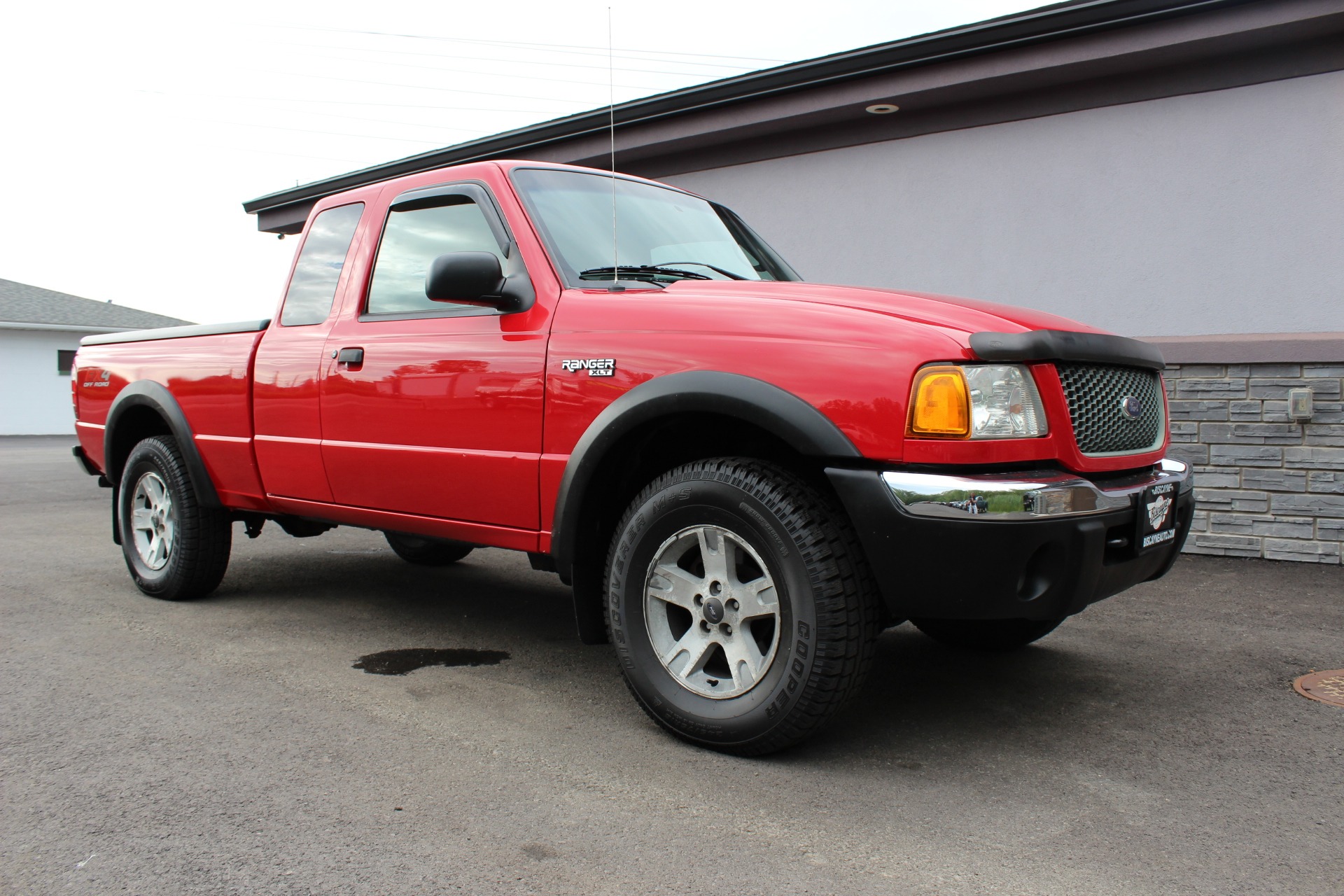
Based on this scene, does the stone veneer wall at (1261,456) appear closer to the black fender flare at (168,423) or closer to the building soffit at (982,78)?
the building soffit at (982,78)

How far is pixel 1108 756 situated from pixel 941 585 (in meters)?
0.96

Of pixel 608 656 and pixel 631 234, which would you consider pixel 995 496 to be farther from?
pixel 608 656

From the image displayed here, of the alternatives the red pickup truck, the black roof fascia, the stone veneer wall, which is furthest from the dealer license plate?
the black roof fascia

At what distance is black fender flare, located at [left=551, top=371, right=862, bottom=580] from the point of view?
114 inches

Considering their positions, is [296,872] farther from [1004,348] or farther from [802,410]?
[1004,348]

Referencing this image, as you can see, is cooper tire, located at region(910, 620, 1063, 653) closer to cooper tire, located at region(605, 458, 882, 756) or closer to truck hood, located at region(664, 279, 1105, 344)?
cooper tire, located at region(605, 458, 882, 756)

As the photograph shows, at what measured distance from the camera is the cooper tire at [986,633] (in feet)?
13.6

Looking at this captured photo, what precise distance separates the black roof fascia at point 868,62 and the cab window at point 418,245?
1.44 metres

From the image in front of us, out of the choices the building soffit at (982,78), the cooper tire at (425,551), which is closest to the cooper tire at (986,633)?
the cooper tire at (425,551)

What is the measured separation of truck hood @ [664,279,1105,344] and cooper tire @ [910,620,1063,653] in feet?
4.44

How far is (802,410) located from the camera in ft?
9.59

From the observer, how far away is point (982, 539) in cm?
271

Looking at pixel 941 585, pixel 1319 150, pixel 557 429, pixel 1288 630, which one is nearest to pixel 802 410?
pixel 941 585

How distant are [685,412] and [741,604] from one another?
0.63 meters
